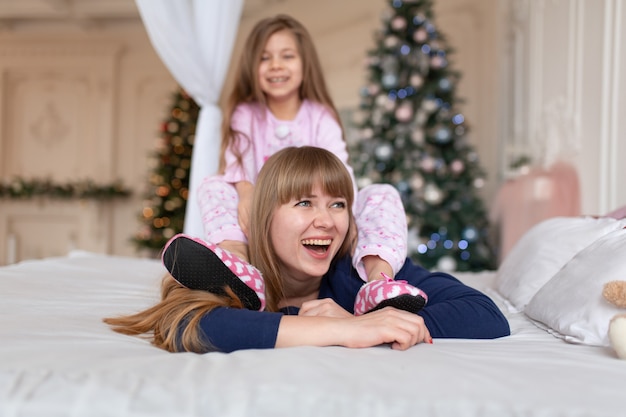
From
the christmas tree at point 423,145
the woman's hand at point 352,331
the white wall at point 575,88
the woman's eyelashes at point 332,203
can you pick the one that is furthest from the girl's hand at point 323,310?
the christmas tree at point 423,145

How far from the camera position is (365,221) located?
1.79 metres

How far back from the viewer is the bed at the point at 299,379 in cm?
90

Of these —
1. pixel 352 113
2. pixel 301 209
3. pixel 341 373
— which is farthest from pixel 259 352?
pixel 352 113

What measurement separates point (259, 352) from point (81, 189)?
24.5ft

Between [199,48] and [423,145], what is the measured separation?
2282 millimetres

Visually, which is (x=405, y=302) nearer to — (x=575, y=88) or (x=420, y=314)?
(x=420, y=314)

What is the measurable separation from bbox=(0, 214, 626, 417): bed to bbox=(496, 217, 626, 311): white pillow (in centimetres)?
58

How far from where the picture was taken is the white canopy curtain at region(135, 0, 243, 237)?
8.91 ft

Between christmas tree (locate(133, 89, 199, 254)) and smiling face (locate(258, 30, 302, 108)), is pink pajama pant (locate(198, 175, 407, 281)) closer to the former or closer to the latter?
smiling face (locate(258, 30, 302, 108))

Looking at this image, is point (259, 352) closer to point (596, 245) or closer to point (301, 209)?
point (301, 209)

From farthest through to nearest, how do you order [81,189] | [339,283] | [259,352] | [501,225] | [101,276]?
[81,189], [501,225], [101,276], [339,283], [259,352]

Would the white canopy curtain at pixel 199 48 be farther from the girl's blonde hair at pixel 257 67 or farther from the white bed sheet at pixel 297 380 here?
the white bed sheet at pixel 297 380

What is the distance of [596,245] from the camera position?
60.6 inches

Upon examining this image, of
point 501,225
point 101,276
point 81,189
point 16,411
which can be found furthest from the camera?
point 81,189
